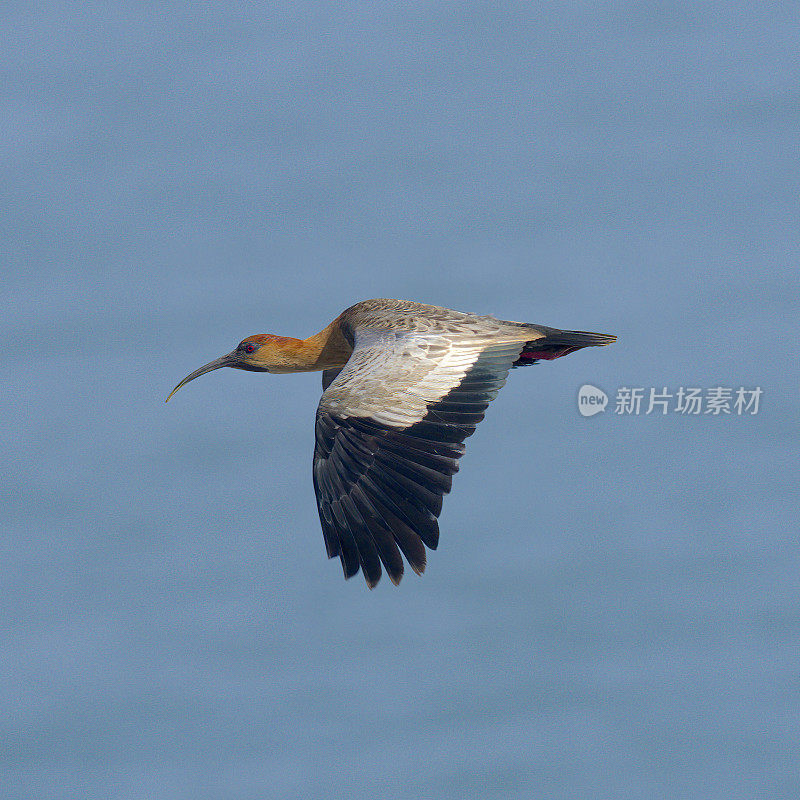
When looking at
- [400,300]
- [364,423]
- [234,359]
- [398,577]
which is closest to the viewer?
[398,577]

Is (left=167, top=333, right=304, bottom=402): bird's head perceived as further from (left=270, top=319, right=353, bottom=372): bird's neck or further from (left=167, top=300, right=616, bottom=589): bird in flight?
A: (left=167, top=300, right=616, bottom=589): bird in flight

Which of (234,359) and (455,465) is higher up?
(234,359)

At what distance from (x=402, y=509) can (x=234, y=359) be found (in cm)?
532

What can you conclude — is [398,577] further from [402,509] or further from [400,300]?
[400,300]

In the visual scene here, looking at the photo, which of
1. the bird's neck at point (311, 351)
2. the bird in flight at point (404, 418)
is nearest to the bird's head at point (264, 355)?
the bird's neck at point (311, 351)

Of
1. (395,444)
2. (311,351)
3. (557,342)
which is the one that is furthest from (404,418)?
(311,351)

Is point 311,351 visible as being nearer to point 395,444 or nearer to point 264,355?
point 264,355

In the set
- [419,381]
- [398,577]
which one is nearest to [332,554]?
[398,577]

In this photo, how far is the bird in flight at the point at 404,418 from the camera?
12.9 metres

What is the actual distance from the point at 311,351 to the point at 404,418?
3994 mm

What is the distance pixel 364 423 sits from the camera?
44.8 ft

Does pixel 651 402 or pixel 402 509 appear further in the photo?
pixel 651 402

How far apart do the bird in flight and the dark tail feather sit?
1cm

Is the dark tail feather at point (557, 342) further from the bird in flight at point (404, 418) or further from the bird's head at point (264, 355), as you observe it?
the bird's head at point (264, 355)
